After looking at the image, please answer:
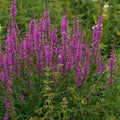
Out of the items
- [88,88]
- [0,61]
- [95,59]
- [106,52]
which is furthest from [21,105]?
[106,52]

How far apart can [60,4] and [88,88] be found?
3173 millimetres

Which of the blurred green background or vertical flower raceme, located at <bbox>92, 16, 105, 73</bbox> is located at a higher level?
the blurred green background

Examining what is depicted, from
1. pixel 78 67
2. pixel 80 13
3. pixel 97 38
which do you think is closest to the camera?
pixel 78 67

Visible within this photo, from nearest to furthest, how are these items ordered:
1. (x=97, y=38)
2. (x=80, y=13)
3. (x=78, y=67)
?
(x=78, y=67) < (x=97, y=38) < (x=80, y=13)

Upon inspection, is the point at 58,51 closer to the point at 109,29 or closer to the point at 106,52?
the point at 106,52

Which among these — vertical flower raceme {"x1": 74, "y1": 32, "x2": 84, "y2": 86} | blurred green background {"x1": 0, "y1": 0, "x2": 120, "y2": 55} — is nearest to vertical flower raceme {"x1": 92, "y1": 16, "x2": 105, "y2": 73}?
vertical flower raceme {"x1": 74, "y1": 32, "x2": 84, "y2": 86}

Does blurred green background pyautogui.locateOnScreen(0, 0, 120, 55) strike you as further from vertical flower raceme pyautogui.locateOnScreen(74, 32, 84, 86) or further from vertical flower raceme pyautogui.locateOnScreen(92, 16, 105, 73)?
vertical flower raceme pyautogui.locateOnScreen(74, 32, 84, 86)

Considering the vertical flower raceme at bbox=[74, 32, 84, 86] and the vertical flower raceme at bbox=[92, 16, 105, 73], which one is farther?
the vertical flower raceme at bbox=[92, 16, 105, 73]

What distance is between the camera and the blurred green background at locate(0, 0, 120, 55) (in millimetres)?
5066

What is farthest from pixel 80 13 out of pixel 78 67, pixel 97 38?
pixel 78 67

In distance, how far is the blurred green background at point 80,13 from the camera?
507 centimetres

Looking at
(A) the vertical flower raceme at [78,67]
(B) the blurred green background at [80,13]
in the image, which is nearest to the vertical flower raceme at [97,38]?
(A) the vertical flower raceme at [78,67]

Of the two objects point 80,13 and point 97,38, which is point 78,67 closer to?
point 97,38

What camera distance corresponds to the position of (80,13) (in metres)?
5.76
